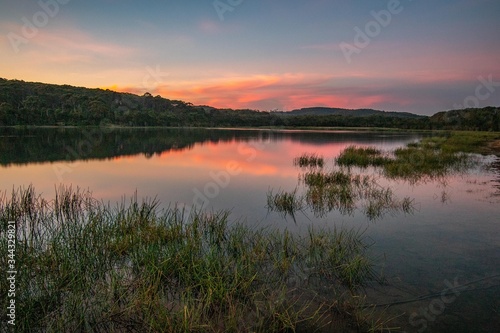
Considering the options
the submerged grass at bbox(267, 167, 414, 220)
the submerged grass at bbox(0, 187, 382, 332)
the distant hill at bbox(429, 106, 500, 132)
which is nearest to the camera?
the submerged grass at bbox(0, 187, 382, 332)

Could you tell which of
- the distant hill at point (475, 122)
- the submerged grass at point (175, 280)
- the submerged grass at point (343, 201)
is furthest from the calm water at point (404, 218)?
the distant hill at point (475, 122)

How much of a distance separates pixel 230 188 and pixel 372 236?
7.52 meters

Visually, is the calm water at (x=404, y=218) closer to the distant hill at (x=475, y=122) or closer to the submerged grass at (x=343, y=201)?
the submerged grass at (x=343, y=201)

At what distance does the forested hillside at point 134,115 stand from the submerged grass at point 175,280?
75697 mm

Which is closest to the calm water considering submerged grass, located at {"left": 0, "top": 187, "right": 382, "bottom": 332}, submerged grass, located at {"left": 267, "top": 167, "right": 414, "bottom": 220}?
submerged grass, located at {"left": 267, "top": 167, "right": 414, "bottom": 220}

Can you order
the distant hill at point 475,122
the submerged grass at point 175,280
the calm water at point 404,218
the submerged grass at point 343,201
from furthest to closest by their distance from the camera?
1. the distant hill at point 475,122
2. the submerged grass at point 343,201
3. the calm water at point 404,218
4. the submerged grass at point 175,280

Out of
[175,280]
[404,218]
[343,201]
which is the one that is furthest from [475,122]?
[175,280]

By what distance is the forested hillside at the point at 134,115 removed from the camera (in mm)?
78750

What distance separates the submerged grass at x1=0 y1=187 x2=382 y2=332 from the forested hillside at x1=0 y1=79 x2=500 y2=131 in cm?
7570

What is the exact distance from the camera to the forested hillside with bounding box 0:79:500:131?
258 feet

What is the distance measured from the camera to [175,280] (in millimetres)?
5168

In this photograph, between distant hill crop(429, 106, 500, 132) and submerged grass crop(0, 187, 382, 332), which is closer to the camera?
submerged grass crop(0, 187, 382, 332)

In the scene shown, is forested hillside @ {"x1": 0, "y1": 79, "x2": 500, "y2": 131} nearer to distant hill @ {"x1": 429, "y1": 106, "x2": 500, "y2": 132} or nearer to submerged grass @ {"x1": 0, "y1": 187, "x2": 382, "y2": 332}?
distant hill @ {"x1": 429, "y1": 106, "x2": 500, "y2": 132}

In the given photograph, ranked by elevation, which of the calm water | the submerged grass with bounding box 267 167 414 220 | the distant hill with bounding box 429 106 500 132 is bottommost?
the calm water
